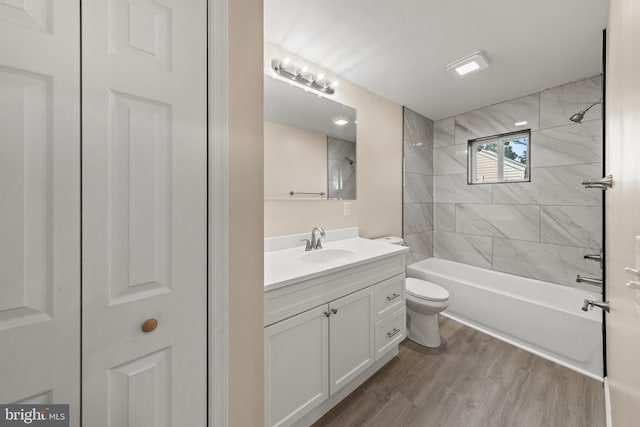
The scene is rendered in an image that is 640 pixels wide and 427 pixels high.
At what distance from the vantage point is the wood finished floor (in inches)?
51.2

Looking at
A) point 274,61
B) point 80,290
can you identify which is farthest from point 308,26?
point 80,290

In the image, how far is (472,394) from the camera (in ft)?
4.82

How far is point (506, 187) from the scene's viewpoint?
2.55 m

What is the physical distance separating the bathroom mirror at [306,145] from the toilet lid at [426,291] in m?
0.99

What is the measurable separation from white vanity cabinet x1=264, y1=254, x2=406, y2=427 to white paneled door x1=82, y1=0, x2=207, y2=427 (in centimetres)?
36

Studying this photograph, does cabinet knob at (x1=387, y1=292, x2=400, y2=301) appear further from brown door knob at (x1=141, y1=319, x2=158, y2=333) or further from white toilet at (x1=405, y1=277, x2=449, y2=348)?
brown door knob at (x1=141, y1=319, x2=158, y2=333)

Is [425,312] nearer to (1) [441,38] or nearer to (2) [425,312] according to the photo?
(2) [425,312]

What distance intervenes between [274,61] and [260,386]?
189cm

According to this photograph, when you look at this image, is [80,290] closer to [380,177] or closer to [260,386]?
[260,386]

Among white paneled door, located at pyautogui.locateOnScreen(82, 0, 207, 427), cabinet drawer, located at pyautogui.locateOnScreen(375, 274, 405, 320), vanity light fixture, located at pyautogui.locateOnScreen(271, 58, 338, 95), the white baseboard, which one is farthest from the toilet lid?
vanity light fixture, located at pyautogui.locateOnScreen(271, 58, 338, 95)

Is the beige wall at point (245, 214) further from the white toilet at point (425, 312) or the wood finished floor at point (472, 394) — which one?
the white toilet at point (425, 312)

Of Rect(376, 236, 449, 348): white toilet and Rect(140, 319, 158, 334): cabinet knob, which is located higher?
Rect(140, 319, 158, 334): cabinet knob

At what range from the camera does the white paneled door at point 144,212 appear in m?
0.61

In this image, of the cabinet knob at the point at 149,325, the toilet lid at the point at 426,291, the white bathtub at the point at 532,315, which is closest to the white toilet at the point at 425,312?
the toilet lid at the point at 426,291
